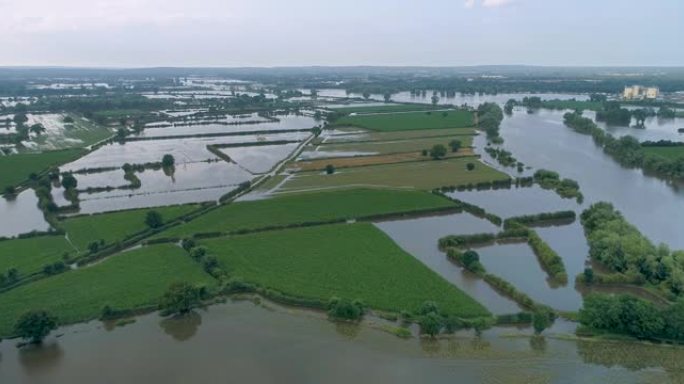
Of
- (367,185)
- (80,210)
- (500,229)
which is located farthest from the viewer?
(367,185)

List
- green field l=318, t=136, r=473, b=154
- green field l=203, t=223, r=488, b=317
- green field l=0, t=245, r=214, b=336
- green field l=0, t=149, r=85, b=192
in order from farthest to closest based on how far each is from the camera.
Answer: green field l=318, t=136, r=473, b=154 < green field l=0, t=149, r=85, b=192 < green field l=203, t=223, r=488, b=317 < green field l=0, t=245, r=214, b=336

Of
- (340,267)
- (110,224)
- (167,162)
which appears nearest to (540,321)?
(340,267)

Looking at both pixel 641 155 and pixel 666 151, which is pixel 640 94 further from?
pixel 641 155

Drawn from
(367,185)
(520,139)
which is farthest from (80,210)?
(520,139)

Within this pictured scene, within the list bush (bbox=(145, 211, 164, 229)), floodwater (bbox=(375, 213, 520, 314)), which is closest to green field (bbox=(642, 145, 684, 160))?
floodwater (bbox=(375, 213, 520, 314))

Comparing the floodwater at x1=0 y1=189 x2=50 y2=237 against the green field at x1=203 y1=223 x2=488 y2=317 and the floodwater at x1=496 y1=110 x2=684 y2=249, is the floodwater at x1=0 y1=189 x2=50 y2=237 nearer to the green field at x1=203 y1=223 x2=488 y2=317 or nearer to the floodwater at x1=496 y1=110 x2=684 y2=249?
the green field at x1=203 y1=223 x2=488 y2=317

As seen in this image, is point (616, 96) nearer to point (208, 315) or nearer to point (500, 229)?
point (500, 229)
